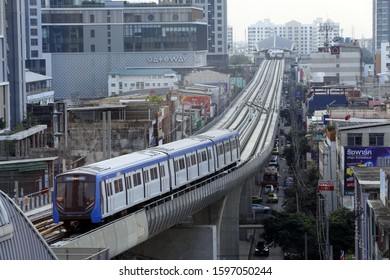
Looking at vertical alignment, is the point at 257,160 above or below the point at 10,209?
below

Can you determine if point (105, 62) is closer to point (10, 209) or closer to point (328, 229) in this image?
point (328, 229)

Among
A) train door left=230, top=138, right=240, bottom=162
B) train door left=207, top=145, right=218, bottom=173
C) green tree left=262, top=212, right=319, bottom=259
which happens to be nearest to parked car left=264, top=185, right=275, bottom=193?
green tree left=262, top=212, right=319, bottom=259

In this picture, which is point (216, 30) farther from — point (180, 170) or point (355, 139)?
point (180, 170)

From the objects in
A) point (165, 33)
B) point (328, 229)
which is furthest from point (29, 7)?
point (328, 229)

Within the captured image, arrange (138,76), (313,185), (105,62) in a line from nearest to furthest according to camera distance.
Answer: (313,185) < (138,76) < (105,62)

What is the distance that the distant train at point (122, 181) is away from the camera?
5.81 m

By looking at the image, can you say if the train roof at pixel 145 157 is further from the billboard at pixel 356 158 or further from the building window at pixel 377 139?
the building window at pixel 377 139

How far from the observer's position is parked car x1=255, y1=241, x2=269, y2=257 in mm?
9859

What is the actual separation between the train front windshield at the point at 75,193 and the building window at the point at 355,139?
20.9ft

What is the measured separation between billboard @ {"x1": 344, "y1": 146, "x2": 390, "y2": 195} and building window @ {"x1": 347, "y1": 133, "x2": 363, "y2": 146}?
27.3 inches

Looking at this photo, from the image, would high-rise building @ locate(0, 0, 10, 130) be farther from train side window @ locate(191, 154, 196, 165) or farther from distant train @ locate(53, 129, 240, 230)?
train side window @ locate(191, 154, 196, 165)

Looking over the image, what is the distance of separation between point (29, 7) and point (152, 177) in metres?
18.4

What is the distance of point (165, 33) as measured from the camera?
2972 centimetres
